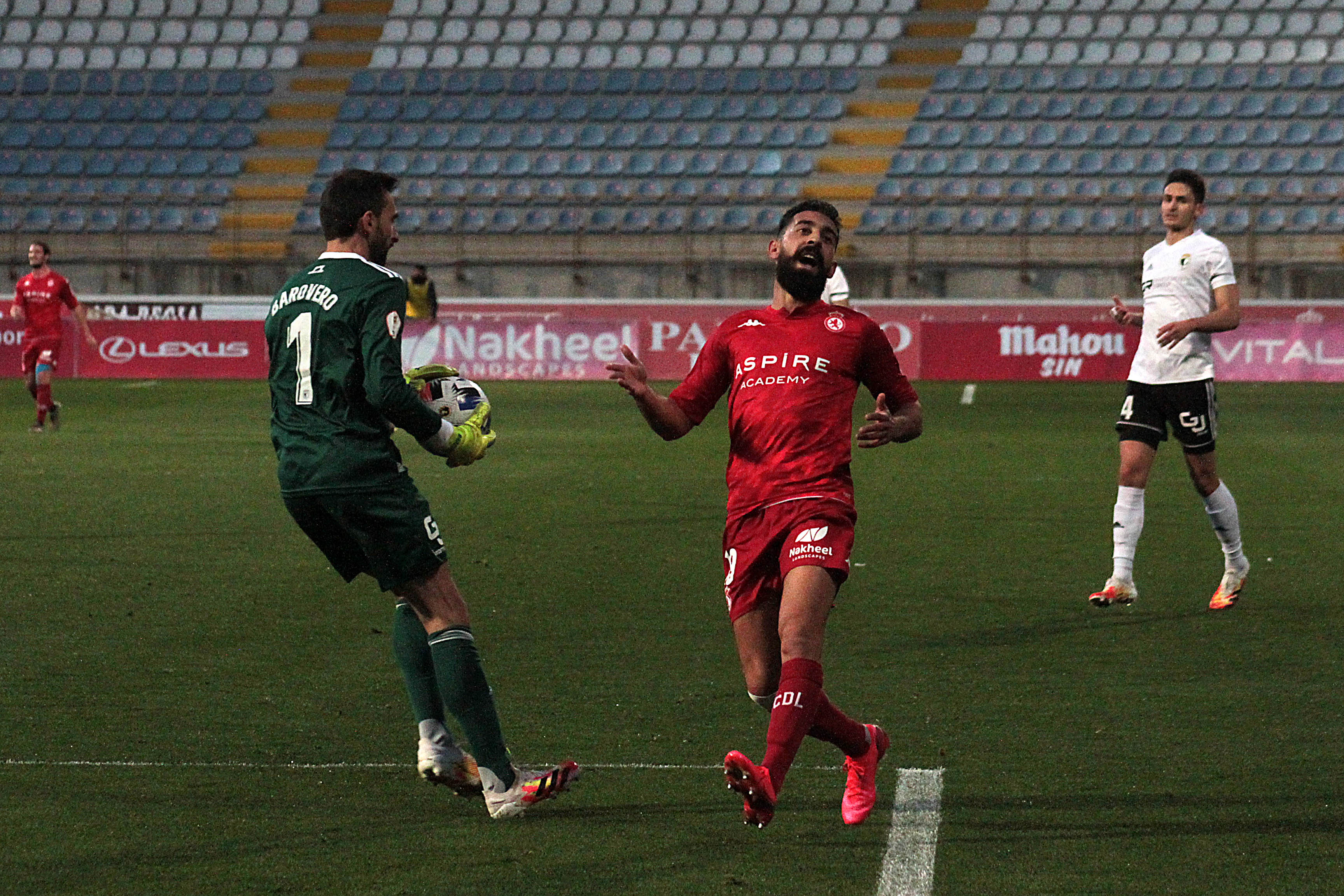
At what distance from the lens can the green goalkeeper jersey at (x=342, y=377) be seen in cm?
486

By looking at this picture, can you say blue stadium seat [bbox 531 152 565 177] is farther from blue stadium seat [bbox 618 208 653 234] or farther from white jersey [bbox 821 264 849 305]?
white jersey [bbox 821 264 849 305]

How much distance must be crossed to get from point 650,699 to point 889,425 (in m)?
1.91

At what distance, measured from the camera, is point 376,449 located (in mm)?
5004

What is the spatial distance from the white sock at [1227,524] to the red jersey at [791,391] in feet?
13.8

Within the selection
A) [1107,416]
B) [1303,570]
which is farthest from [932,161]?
[1303,570]

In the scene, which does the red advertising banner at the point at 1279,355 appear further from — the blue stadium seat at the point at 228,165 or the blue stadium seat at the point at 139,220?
the blue stadium seat at the point at 139,220

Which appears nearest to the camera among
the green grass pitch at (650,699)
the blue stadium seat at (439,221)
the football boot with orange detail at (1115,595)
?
the green grass pitch at (650,699)

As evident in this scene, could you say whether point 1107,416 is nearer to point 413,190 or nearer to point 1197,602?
point 1197,602

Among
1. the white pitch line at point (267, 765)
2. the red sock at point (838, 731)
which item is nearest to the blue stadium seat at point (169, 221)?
the white pitch line at point (267, 765)

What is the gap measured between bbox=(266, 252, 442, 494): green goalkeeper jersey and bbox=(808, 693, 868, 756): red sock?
4.48 feet

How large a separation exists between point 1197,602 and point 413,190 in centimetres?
2829

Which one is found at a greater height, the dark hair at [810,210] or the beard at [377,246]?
the dark hair at [810,210]

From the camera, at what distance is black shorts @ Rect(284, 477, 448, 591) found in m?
4.98

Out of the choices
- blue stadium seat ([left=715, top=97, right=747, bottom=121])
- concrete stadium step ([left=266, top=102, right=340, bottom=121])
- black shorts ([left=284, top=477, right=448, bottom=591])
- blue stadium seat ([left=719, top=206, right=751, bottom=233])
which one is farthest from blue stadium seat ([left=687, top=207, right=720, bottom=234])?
black shorts ([left=284, top=477, right=448, bottom=591])
